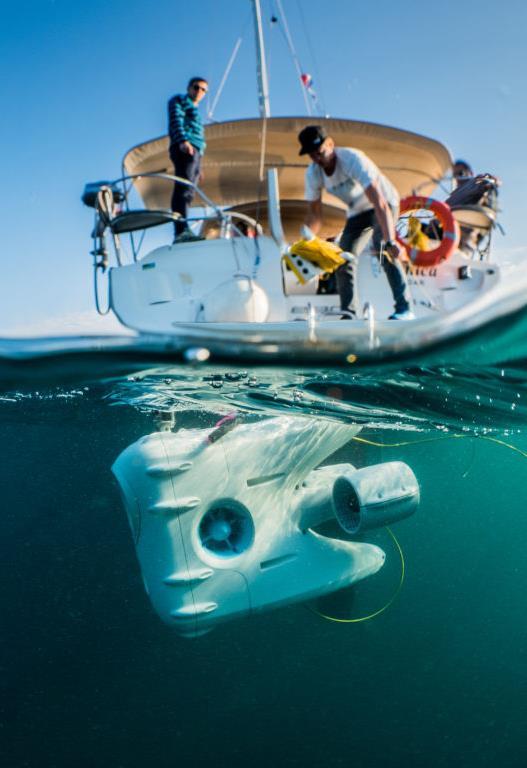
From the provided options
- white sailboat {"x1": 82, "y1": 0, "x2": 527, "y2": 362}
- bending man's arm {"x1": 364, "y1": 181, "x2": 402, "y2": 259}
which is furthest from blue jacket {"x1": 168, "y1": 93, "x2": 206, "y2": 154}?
bending man's arm {"x1": 364, "y1": 181, "x2": 402, "y2": 259}

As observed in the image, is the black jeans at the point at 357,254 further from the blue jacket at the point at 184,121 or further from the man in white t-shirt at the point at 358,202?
the blue jacket at the point at 184,121

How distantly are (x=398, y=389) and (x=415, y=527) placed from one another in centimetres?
4325

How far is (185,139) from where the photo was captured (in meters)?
5.55

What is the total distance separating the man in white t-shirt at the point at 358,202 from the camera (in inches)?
178

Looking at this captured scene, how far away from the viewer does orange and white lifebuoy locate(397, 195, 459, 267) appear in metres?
5.37

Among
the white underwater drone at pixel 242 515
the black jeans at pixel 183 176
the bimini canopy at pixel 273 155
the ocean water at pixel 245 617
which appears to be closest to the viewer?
the black jeans at pixel 183 176

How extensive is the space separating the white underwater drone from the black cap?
148 inches

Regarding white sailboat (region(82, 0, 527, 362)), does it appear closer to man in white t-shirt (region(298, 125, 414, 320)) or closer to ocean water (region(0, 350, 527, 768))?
man in white t-shirt (region(298, 125, 414, 320))

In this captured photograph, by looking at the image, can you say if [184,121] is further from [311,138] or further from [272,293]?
[272,293]

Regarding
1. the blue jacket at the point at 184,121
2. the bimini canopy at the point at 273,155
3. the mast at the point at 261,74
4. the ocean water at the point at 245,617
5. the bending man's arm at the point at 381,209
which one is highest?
the mast at the point at 261,74

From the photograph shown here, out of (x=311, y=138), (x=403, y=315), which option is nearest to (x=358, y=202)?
(x=311, y=138)

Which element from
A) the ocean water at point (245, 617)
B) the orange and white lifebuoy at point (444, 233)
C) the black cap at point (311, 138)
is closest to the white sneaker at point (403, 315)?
the orange and white lifebuoy at point (444, 233)

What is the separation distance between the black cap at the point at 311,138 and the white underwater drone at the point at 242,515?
3.76m

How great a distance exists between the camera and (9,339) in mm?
4902
